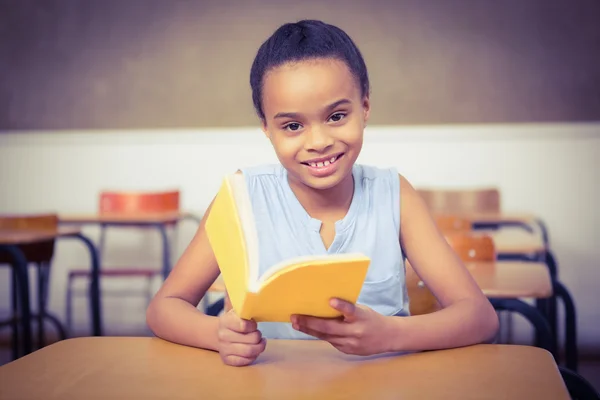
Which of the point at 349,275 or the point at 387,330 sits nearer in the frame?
the point at 349,275

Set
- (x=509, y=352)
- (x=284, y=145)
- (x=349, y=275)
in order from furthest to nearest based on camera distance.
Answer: (x=284, y=145)
(x=509, y=352)
(x=349, y=275)

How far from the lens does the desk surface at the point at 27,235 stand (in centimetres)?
277

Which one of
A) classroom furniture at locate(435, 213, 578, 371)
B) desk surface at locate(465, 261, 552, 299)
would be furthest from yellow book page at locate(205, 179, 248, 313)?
Answer: classroom furniture at locate(435, 213, 578, 371)

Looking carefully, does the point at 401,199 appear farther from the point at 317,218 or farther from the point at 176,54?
the point at 176,54

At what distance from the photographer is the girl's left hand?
0.83 meters

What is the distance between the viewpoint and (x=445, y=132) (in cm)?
426

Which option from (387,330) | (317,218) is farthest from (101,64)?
(387,330)

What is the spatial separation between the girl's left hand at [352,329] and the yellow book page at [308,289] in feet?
0.03

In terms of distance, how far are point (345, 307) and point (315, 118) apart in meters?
0.36

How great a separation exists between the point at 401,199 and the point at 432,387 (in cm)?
53

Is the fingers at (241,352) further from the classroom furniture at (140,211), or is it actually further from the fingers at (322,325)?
the classroom furniture at (140,211)

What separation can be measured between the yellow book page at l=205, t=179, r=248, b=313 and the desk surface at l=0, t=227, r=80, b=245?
216cm

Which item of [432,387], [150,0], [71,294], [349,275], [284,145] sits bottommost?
[71,294]

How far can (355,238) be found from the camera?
122 cm
